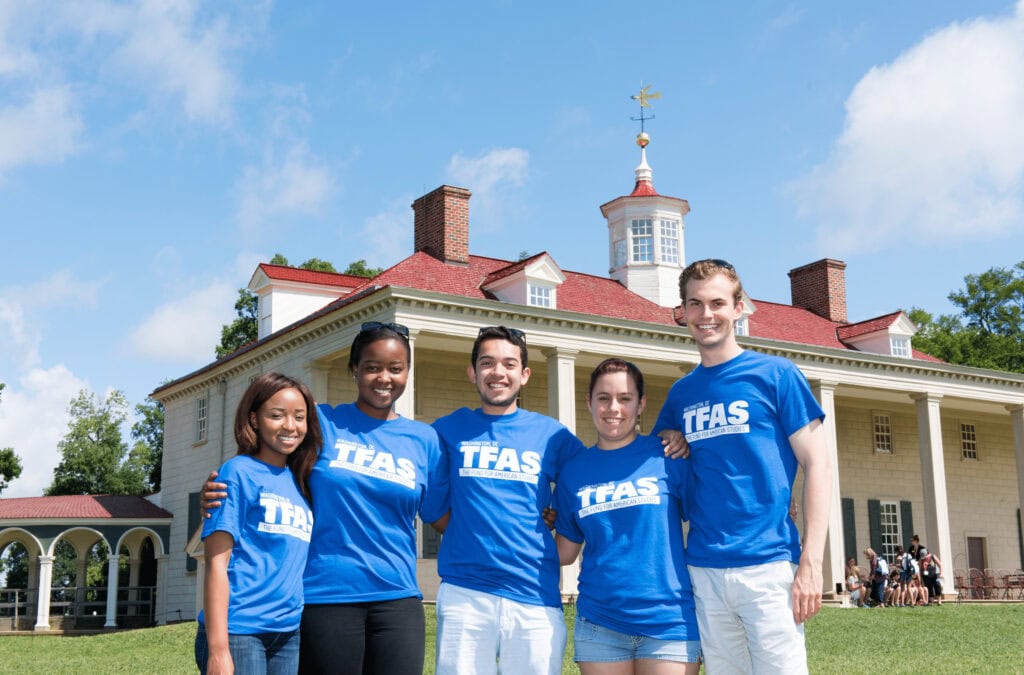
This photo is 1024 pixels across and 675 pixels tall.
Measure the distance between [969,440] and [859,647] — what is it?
24.3m

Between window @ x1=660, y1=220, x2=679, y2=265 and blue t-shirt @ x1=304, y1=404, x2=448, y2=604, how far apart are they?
1038 inches

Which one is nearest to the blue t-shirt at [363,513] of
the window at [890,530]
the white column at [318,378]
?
the white column at [318,378]

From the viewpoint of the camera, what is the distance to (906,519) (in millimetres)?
33656

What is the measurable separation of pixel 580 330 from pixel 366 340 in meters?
20.2

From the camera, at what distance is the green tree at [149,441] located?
60812mm

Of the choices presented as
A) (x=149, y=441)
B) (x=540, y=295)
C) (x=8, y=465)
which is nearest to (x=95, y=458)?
(x=149, y=441)

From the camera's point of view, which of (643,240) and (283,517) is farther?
(643,240)

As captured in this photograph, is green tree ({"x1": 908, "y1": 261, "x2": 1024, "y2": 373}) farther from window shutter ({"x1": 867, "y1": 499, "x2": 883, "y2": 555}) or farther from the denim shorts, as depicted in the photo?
the denim shorts

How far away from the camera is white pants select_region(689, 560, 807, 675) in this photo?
4.14m

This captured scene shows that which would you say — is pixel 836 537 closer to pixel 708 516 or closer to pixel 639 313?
pixel 639 313

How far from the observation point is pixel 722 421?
173 inches

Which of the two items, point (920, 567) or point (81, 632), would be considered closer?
point (920, 567)

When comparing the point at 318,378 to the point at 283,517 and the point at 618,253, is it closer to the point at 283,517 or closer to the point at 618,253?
the point at 618,253

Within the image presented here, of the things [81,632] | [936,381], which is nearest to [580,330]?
[936,381]
